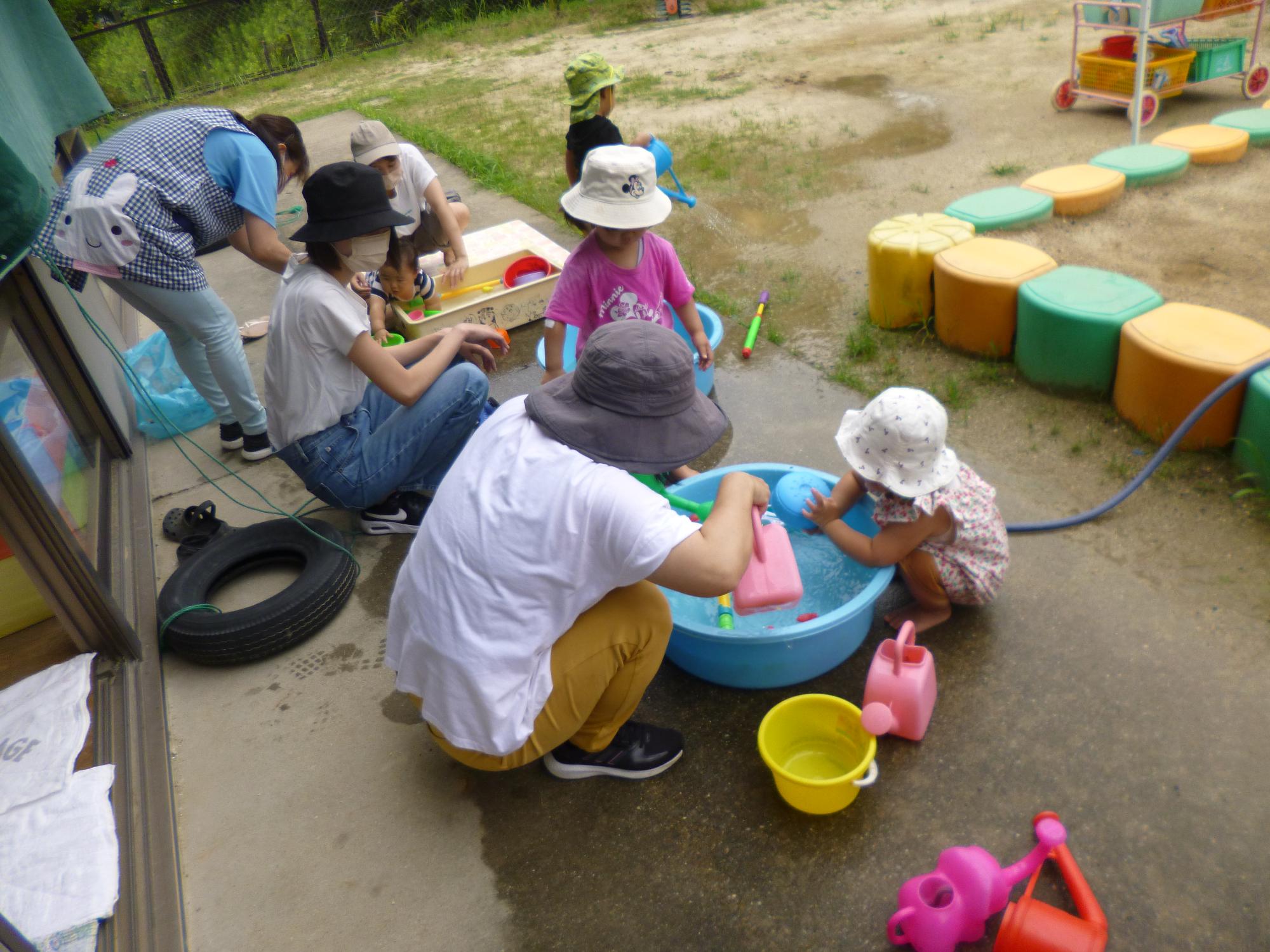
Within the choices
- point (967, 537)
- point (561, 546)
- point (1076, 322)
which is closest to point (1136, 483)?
point (1076, 322)

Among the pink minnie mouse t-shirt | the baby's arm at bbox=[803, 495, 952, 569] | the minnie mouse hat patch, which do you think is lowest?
the baby's arm at bbox=[803, 495, 952, 569]

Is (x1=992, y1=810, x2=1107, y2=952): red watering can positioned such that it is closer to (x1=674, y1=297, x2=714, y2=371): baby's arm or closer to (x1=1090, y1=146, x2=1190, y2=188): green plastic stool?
(x1=674, y1=297, x2=714, y2=371): baby's arm

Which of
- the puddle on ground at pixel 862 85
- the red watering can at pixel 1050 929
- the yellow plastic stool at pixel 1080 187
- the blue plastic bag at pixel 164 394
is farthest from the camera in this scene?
the puddle on ground at pixel 862 85

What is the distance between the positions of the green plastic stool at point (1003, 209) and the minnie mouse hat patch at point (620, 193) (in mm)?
1870

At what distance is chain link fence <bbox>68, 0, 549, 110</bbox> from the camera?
44.4ft

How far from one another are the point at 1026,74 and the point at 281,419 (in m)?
6.93

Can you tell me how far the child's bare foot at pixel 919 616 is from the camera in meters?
2.45

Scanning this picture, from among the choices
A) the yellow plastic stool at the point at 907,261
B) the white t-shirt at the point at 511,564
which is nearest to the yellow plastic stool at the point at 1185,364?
the yellow plastic stool at the point at 907,261

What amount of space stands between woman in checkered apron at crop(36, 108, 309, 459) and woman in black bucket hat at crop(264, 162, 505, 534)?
2.03 ft

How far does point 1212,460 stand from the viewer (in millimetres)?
2848

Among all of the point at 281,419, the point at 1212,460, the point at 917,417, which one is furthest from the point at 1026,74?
the point at 281,419

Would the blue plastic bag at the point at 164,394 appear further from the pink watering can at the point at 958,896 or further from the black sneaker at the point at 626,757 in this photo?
the pink watering can at the point at 958,896

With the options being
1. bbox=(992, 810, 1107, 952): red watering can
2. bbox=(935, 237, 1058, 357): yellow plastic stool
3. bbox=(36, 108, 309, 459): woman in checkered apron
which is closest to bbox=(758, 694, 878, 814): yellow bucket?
bbox=(992, 810, 1107, 952): red watering can

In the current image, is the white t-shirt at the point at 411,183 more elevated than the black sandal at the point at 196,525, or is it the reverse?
the white t-shirt at the point at 411,183
